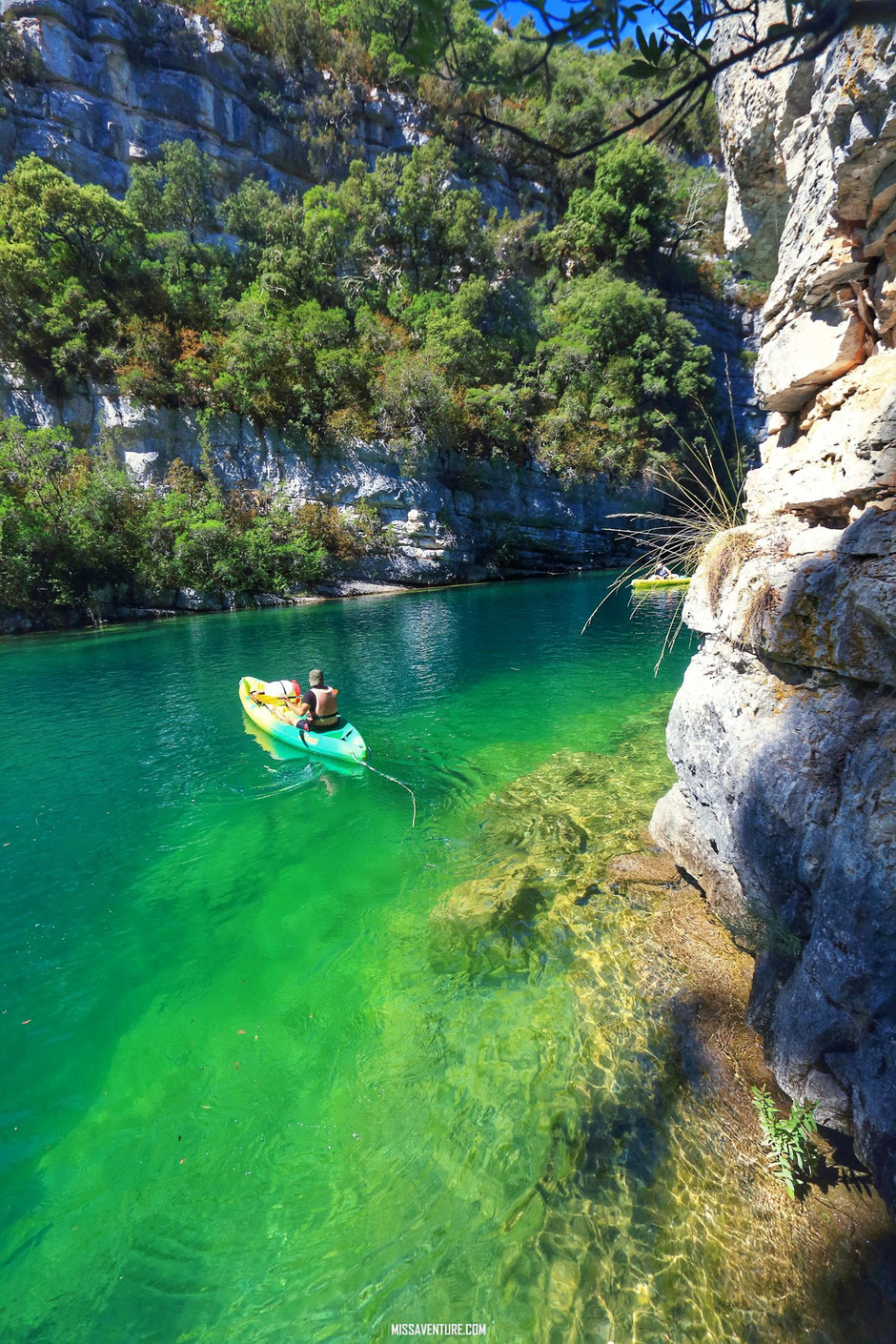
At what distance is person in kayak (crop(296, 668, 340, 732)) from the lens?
9039 mm

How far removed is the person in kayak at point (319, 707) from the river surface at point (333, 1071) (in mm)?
799

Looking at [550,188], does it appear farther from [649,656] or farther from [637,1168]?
[637,1168]

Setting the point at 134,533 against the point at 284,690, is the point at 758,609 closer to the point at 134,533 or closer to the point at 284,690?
the point at 284,690

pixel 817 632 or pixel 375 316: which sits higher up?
pixel 375 316

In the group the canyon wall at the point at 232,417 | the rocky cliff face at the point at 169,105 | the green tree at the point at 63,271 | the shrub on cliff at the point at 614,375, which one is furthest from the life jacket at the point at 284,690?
the rocky cliff face at the point at 169,105

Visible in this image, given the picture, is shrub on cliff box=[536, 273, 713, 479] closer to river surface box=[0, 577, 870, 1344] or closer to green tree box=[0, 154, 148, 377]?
green tree box=[0, 154, 148, 377]

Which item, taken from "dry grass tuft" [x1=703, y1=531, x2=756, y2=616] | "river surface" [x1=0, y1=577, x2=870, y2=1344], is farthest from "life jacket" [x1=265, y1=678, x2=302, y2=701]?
"dry grass tuft" [x1=703, y1=531, x2=756, y2=616]

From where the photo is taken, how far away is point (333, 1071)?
391 centimetres

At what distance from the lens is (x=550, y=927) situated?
4.95 meters

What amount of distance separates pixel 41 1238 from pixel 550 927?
3.77m

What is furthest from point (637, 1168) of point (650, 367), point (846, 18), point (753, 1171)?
point (650, 367)

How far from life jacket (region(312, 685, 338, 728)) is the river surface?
2.66 feet

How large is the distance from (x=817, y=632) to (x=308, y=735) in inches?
288

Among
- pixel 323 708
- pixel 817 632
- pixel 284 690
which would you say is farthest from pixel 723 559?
pixel 284 690
